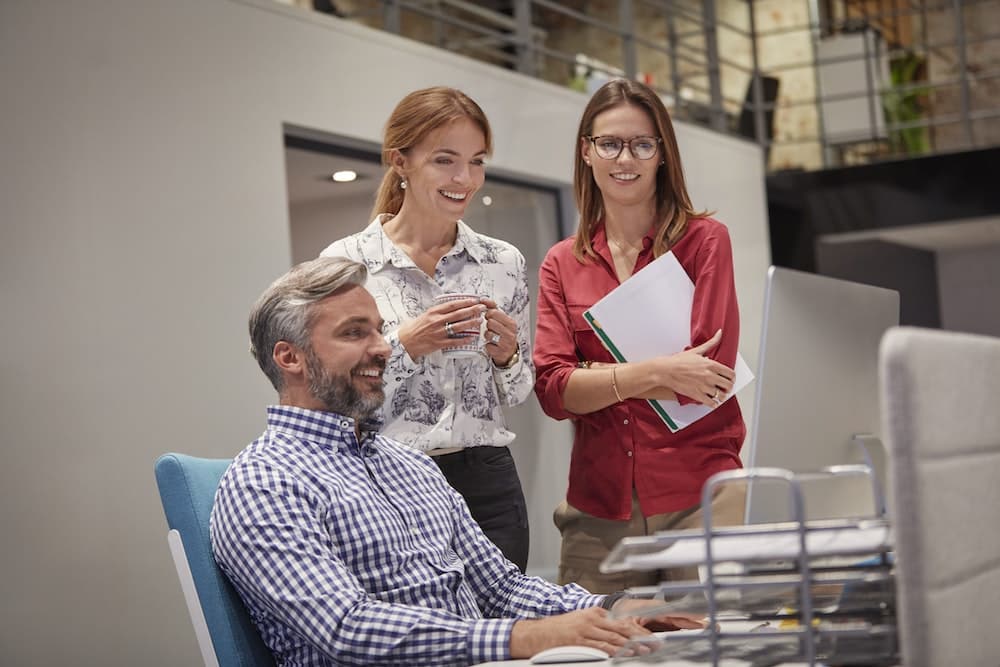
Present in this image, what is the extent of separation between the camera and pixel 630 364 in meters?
2.23

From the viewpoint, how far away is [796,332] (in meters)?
1.53

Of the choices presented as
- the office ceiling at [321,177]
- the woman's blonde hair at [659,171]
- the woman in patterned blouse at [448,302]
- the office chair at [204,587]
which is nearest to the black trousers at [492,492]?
the woman in patterned blouse at [448,302]

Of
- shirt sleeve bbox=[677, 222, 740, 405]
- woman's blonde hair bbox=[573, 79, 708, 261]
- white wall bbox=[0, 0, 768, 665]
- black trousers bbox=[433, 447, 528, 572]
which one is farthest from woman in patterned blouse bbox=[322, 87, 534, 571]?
white wall bbox=[0, 0, 768, 665]

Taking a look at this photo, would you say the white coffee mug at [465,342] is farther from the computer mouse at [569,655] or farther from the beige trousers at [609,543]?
the computer mouse at [569,655]

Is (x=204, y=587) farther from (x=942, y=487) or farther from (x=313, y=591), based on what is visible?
(x=942, y=487)

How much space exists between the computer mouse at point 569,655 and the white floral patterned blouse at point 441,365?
936 millimetres

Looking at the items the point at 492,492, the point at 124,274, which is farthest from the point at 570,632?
the point at 124,274

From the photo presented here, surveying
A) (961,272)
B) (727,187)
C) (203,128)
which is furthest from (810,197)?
(203,128)

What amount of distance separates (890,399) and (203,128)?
10.8 ft

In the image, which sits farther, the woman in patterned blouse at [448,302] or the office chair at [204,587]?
the woman in patterned blouse at [448,302]

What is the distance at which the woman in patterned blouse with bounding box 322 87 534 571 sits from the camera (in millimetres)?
2375

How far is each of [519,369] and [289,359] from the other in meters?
0.69

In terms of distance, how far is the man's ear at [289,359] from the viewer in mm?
1855

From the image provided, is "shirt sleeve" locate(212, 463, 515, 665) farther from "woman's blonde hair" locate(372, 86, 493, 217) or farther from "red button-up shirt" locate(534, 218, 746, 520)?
"woman's blonde hair" locate(372, 86, 493, 217)
